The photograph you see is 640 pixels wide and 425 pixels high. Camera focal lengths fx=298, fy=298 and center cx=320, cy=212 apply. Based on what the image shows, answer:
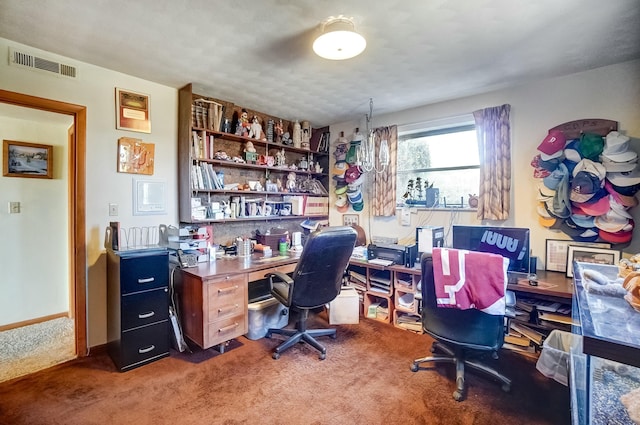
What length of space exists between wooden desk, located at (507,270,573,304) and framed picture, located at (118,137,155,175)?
3.24 meters

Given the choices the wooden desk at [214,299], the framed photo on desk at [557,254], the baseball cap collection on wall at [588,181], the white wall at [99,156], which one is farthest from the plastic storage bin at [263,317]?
the baseball cap collection on wall at [588,181]

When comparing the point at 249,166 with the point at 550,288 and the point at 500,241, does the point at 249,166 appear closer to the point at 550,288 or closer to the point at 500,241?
the point at 500,241

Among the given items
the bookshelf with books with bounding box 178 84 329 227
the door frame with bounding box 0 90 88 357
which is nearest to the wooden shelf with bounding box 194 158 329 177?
the bookshelf with books with bounding box 178 84 329 227

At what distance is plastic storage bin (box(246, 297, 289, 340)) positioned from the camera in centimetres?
272

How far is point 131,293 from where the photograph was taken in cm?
223

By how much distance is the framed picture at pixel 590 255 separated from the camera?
231cm

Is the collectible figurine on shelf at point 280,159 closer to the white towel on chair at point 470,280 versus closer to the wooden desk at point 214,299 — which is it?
the wooden desk at point 214,299

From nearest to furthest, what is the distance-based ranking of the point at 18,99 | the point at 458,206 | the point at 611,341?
1. the point at 611,341
2. the point at 18,99
3. the point at 458,206

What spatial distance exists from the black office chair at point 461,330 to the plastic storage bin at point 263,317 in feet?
4.61

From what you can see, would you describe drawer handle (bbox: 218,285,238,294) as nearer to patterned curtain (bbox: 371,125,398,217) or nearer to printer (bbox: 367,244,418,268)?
printer (bbox: 367,244,418,268)

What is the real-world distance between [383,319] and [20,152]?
4135 mm

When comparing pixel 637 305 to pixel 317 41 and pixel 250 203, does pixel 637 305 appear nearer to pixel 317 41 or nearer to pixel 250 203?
pixel 317 41

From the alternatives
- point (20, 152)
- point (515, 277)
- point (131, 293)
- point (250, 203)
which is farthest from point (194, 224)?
point (515, 277)

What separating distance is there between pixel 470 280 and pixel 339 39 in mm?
1683
